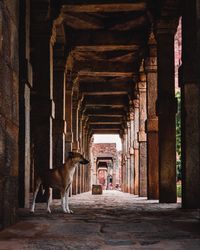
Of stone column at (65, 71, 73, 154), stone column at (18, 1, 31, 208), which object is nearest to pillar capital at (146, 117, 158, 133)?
stone column at (65, 71, 73, 154)

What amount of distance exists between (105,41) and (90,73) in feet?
12.7

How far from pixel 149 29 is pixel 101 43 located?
181 centimetres

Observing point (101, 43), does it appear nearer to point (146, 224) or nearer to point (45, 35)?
point (45, 35)

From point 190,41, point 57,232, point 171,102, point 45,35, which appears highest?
point 45,35

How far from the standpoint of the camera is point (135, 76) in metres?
20.0

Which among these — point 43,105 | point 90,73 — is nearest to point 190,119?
point 43,105

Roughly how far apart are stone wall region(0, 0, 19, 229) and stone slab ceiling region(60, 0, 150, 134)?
7.01 metres

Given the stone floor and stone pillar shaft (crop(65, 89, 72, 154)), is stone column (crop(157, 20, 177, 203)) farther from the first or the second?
stone pillar shaft (crop(65, 89, 72, 154))

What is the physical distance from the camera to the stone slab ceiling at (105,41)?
1326 cm

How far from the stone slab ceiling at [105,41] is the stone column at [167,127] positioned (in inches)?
91.5

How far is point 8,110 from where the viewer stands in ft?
18.2

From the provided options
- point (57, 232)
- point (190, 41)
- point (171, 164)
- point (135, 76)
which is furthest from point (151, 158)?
point (57, 232)

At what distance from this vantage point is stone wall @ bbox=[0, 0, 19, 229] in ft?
17.2

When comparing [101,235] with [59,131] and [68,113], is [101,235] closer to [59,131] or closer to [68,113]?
[59,131]
